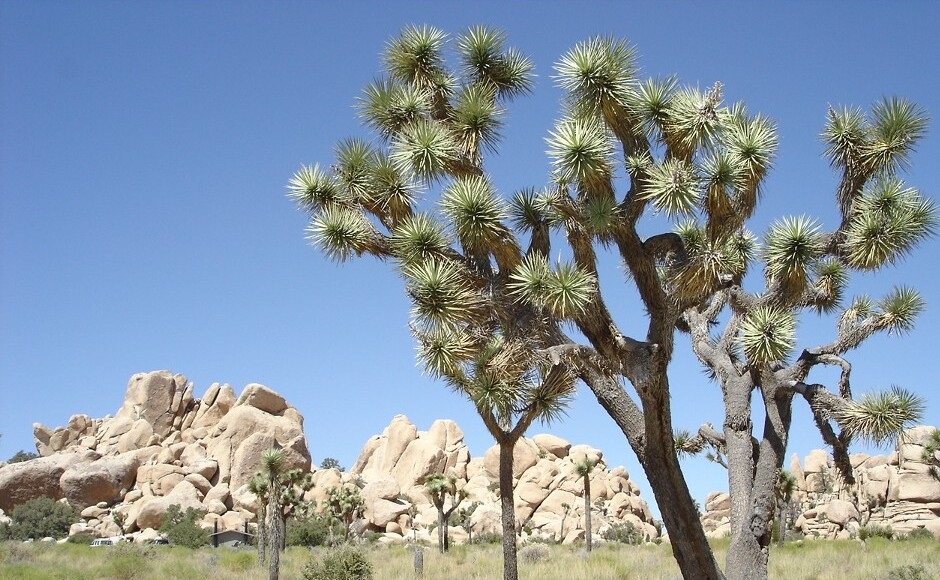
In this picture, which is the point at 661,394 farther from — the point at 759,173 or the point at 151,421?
the point at 151,421

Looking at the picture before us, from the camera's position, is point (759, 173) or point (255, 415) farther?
point (255, 415)

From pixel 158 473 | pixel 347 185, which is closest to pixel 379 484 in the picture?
pixel 158 473

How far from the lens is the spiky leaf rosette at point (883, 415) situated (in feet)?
29.8

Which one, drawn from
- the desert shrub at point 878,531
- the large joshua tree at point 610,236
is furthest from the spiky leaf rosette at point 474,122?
the desert shrub at point 878,531

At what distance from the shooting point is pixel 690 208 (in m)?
7.95

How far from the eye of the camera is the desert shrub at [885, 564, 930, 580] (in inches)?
568

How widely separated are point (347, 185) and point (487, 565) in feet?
47.4

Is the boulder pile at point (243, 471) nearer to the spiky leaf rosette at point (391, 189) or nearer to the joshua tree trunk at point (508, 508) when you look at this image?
the joshua tree trunk at point (508, 508)

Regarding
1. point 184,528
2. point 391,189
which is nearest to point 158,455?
point 184,528

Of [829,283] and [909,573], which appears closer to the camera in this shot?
[829,283]

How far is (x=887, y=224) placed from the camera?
9.12 meters

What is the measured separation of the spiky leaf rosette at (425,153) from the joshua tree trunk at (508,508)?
4.93 m

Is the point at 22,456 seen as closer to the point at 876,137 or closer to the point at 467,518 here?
the point at 467,518

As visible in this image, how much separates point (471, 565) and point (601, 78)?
663 inches
